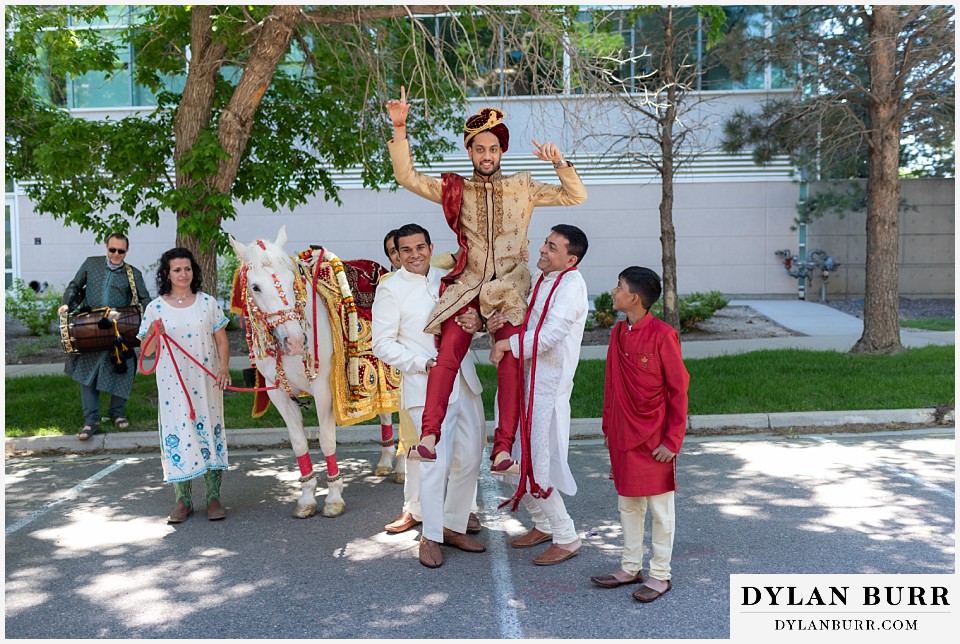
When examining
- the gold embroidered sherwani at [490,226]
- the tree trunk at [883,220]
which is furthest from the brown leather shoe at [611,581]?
the tree trunk at [883,220]

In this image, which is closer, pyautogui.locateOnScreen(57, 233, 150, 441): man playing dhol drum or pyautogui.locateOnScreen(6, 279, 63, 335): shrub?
pyautogui.locateOnScreen(57, 233, 150, 441): man playing dhol drum

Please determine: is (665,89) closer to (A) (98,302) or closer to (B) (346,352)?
(B) (346,352)

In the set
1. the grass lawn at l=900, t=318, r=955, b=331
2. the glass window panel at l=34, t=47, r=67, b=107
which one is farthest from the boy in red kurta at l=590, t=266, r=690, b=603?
the grass lawn at l=900, t=318, r=955, b=331

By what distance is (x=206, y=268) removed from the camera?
394 inches

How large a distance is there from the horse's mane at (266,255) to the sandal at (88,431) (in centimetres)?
384

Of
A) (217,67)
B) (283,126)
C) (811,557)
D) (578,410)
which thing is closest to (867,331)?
(578,410)

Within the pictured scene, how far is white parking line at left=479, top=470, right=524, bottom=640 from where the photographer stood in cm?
423

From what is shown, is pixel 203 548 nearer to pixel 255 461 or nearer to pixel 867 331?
pixel 255 461

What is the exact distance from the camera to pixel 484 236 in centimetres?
520

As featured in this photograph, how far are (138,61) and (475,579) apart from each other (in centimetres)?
840

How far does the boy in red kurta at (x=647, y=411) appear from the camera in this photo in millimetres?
4414

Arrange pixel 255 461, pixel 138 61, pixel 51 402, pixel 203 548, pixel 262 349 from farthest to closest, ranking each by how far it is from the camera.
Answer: pixel 138 61 → pixel 51 402 → pixel 255 461 → pixel 262 349 → pixel 203 548

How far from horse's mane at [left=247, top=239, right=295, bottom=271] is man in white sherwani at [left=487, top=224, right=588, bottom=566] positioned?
165 cm

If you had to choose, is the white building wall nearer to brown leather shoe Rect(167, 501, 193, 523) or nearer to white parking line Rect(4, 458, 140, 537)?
white parking line Rect(4, 458, 140, 537)
